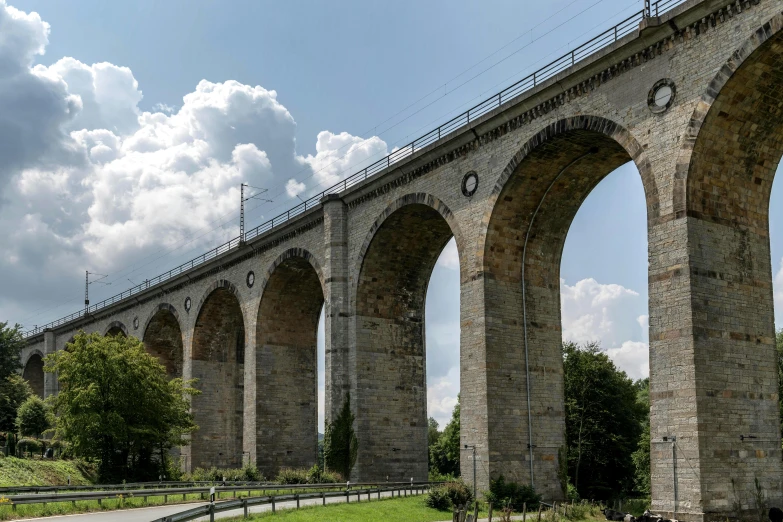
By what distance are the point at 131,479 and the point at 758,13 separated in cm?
3453

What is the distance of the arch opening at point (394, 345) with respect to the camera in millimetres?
37000

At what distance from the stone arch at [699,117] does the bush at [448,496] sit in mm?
12168

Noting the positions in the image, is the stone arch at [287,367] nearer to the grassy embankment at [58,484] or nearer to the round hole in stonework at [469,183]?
the grassy embankment at [58,484]

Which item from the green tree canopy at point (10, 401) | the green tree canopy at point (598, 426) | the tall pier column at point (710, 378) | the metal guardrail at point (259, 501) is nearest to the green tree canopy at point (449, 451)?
the green tree canopy at point (598, 426)

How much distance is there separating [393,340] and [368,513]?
14.0 metres

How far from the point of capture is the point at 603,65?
25.6 m

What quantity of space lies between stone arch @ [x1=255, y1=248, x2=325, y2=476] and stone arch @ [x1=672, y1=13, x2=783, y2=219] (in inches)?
981

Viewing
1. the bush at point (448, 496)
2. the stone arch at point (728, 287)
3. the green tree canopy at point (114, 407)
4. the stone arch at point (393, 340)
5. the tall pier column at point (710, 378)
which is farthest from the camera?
the green tree canopy at point (114, 407)

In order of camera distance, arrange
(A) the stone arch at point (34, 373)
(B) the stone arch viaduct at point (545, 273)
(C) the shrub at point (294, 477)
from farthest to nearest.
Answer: (A) the stone arch at point (34, 373) < (C) the shrub at point (294, 477) < (B) the stone arch viaduct at point (545, 273)

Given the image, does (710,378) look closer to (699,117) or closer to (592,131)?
(699,117)

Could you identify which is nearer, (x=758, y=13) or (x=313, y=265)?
(x=758, y=13)

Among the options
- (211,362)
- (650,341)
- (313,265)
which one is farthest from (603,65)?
(211,362)

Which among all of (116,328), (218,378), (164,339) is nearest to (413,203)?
(218,378)

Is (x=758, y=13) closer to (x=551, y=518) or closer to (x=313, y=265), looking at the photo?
(x=551, y=518)
